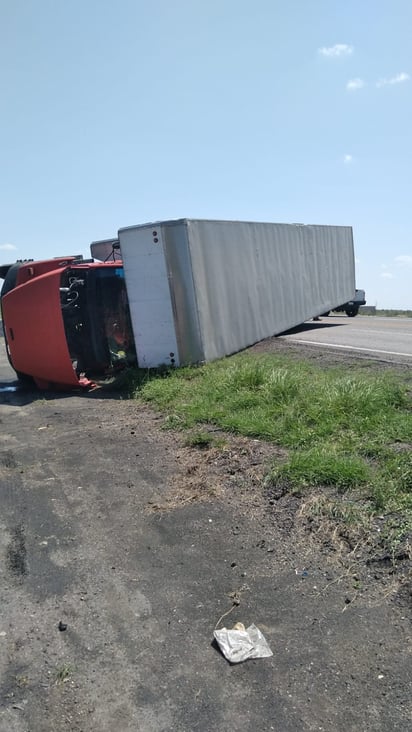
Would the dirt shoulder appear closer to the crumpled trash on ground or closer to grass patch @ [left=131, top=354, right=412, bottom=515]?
the crumpled trash on ground

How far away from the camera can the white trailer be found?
381 inches

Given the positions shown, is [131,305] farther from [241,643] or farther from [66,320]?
[241,643]

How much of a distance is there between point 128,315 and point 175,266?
1.59 m

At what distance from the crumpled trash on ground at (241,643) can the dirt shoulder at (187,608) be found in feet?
0.15

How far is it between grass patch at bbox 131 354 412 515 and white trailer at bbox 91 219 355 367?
0.87m

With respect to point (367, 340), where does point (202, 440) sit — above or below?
above

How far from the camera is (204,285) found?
10.2 m

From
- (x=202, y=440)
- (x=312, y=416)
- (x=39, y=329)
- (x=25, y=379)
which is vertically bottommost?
(x=25, y=379)

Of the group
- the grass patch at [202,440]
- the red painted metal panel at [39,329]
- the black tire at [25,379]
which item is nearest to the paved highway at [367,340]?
the grass patch at [202,440]

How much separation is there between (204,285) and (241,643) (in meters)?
7.78

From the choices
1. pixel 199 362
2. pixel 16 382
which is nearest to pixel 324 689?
pixel 199 362

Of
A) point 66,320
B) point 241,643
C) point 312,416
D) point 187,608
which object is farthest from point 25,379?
point 241,643

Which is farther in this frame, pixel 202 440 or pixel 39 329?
pixel 39 329

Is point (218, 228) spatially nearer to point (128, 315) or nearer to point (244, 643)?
point (128, 315)
